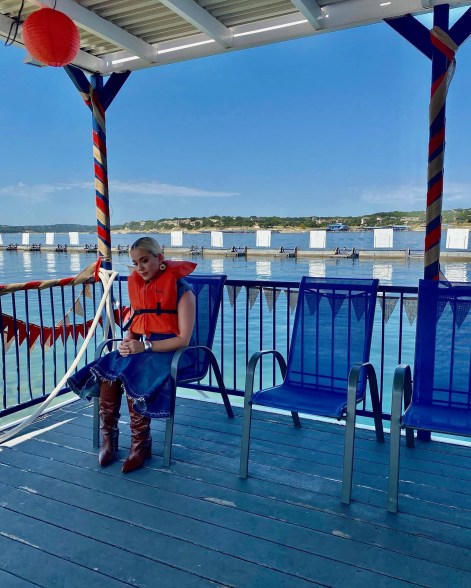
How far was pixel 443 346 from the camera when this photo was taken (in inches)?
100.0

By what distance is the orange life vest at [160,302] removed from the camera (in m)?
2.68

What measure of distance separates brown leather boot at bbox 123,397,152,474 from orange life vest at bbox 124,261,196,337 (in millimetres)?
457

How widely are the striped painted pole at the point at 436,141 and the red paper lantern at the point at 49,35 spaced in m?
2.17

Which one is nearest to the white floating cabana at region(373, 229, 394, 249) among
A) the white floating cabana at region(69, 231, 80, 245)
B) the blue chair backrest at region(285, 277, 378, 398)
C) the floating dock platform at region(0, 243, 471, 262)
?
the floating dock platform at region(0, 243, 471, 262)

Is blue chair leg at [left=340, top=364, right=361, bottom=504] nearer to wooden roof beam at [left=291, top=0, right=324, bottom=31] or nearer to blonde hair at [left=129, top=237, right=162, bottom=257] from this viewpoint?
blonde hair at [left=129, top=237, right=162, bottom=257]

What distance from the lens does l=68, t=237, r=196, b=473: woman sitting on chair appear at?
256cm

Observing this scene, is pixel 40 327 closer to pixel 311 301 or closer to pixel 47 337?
pixel 47 337

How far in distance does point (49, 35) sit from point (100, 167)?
5.13 ft

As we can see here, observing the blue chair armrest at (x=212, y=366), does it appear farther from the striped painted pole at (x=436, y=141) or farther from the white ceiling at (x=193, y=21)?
the white ceiling at (x=193, y=21)

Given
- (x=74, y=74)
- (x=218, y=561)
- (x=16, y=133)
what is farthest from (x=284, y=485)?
(x=16, y=133)

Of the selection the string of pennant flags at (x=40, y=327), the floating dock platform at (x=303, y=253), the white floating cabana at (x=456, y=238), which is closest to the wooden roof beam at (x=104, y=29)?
the string of pennant flags at (x=40, y=327)

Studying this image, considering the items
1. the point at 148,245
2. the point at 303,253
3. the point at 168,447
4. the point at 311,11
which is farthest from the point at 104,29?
the point at 303,253

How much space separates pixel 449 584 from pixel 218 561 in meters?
0.85

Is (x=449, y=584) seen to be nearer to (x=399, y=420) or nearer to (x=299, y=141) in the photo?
(x=399, y=420)
